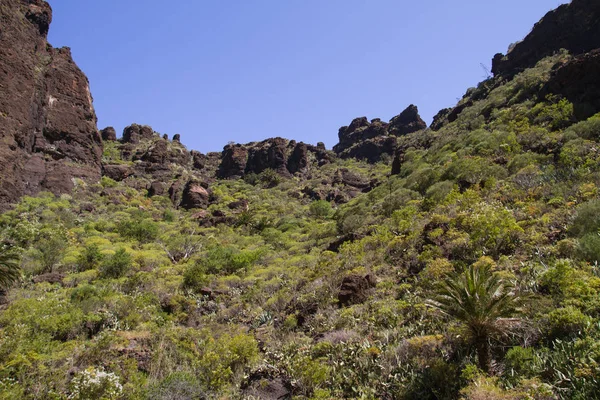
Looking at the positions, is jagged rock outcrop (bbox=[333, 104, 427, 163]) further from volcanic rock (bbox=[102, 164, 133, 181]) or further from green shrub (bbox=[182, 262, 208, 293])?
green shrub (bbox=[182, 262, 208, 293])

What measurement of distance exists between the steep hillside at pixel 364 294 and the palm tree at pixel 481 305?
0.03 m

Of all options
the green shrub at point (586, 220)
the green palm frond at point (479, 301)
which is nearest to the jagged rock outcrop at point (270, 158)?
the green shrub at point (586, 220)

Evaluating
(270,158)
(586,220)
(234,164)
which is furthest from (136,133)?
(586,220)

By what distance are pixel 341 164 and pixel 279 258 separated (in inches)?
1909

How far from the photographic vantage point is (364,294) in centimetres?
1078

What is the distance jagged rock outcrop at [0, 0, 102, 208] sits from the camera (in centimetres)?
3017

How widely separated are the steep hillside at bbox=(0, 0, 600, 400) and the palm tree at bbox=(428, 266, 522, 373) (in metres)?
0.03

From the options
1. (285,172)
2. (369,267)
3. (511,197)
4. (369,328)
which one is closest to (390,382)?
(369,328)

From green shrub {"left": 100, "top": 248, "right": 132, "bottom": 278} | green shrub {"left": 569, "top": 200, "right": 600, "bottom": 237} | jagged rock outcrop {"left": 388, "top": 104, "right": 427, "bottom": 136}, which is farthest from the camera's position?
jagged rock outcrop {"left": 388, "top": 104, "right": 427, "bottom": 136}

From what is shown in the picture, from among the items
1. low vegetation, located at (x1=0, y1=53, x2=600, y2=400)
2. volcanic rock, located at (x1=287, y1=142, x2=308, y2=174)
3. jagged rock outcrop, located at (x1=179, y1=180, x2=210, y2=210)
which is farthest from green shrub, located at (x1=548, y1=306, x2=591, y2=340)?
volcanic rock, located at (x1=287, y1=142, x2=308, y2=174)

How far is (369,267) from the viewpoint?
13039 millimetres

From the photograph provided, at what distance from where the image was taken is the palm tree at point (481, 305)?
596 centimetres

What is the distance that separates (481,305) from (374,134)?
7638 cm

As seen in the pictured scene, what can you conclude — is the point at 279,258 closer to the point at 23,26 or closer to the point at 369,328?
the point at 369,328
